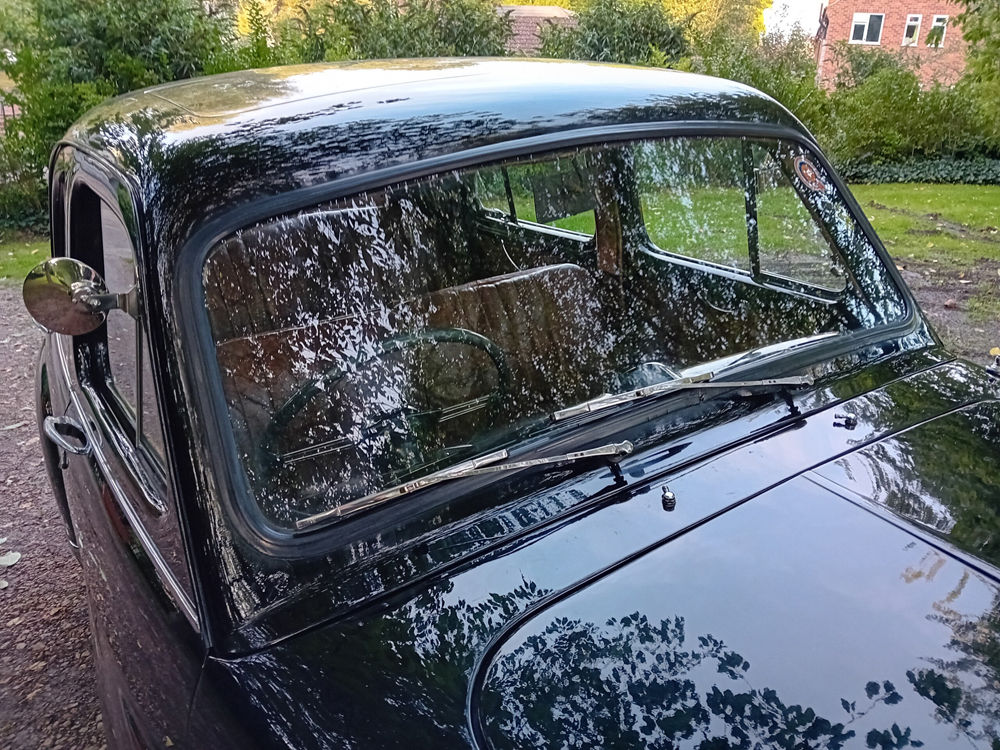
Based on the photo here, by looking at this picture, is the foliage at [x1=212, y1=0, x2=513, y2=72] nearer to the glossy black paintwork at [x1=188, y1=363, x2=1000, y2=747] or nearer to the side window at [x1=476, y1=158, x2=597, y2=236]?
the side window at [x1=476, y1=158, x2=597, y2=236]

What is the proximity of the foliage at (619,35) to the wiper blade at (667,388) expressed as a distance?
1202cm

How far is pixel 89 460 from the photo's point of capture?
6.52 feet

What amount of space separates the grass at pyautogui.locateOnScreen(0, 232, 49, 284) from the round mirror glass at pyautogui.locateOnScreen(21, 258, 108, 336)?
709 cm

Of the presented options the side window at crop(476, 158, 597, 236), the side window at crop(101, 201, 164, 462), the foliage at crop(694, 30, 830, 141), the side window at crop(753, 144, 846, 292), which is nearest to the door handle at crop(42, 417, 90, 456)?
the side window at crop(101, 201, 164, 462)

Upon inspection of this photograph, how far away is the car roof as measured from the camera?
146 centimetres

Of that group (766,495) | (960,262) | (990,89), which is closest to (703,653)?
(766,495)

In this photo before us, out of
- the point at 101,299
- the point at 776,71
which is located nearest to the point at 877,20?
the point at 776,71

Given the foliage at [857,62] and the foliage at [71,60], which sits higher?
the foliage at [71,60]

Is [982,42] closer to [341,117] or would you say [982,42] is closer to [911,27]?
[341,117]

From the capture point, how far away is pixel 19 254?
8.73m

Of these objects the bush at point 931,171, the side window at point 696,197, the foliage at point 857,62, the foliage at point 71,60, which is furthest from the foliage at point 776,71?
the side window at point 696,197

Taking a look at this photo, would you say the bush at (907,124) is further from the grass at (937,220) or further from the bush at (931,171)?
the grass at (937,220)

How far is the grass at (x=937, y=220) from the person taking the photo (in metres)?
7.86

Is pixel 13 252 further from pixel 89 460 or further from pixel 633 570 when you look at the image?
pixel 633 570
